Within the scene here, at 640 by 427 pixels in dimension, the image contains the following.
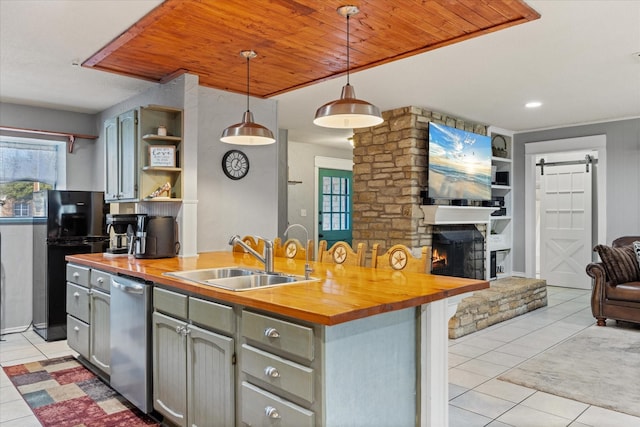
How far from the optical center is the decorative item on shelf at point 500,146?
7.18m

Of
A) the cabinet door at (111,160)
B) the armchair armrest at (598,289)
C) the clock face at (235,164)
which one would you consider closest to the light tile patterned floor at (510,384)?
the armchair armrest at (598,289)

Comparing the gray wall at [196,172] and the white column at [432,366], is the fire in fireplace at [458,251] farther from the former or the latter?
the white column at [432,366]

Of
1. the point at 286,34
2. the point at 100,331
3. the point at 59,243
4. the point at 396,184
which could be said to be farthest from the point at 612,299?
the point at 59,243

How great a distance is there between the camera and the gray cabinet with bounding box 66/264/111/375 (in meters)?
3.18

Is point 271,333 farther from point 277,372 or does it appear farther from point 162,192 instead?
point 162,192

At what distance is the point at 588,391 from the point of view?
3.09 m

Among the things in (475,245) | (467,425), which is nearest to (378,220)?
(475,245)

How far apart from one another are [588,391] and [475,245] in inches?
128

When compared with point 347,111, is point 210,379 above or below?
below

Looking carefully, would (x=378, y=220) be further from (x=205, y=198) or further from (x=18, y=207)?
(x=18, y=207)

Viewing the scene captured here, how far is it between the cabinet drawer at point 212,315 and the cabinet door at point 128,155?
184 cm

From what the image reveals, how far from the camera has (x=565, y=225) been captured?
7270 millimetres

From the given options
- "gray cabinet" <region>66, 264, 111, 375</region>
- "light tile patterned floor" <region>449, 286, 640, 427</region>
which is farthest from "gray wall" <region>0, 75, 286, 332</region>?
"light tile patterned floor" <region>449, 286, 640, 427</region>

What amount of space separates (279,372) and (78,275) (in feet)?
8.36
